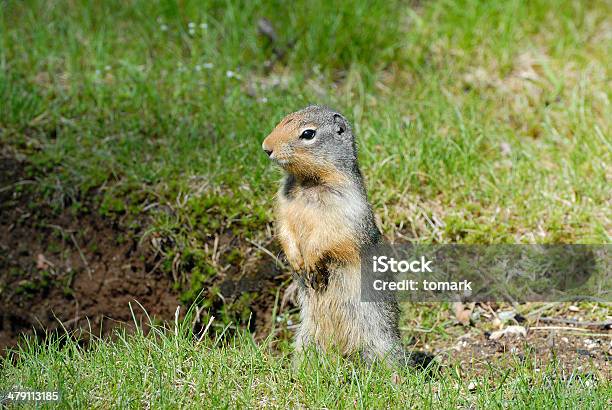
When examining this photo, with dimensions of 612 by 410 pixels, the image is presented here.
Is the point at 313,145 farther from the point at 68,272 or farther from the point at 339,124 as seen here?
the point at 68,272

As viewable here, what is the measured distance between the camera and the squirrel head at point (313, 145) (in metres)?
4.06

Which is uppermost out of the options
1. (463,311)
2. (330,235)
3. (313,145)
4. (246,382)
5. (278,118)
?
(313,145)

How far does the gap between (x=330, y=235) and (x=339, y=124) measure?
0.57 meters

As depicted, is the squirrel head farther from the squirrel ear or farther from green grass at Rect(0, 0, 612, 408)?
green grass at Rect(0, 0, 612, 408)

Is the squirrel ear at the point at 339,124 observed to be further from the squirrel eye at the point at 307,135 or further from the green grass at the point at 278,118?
the green grass at the point at 278,118

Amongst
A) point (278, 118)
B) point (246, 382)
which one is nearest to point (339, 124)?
point (246, 382)

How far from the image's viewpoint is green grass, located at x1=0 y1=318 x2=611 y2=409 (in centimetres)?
360

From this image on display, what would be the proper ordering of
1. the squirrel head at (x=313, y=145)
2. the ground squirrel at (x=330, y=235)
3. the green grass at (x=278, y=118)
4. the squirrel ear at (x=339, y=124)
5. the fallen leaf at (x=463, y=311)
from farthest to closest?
1. the green grass at (x=278, y=118)
2. the fallen leaf at (x=463, y=311)
3. the squirrel ear at (x=339, y=124)
4. the ground squirrel at (x=330, y=235)
5. the squirrel head at (x=313, y=145)

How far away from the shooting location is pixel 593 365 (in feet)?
13.8

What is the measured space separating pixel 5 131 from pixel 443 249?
311 cm

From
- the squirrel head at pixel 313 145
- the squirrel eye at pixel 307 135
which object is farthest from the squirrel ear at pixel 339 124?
the squirrel eye at pixel 307 135

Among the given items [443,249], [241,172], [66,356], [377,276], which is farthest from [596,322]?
[66,356]

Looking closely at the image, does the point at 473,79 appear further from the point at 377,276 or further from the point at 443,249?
the point at 377,276

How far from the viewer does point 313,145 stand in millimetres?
4137
